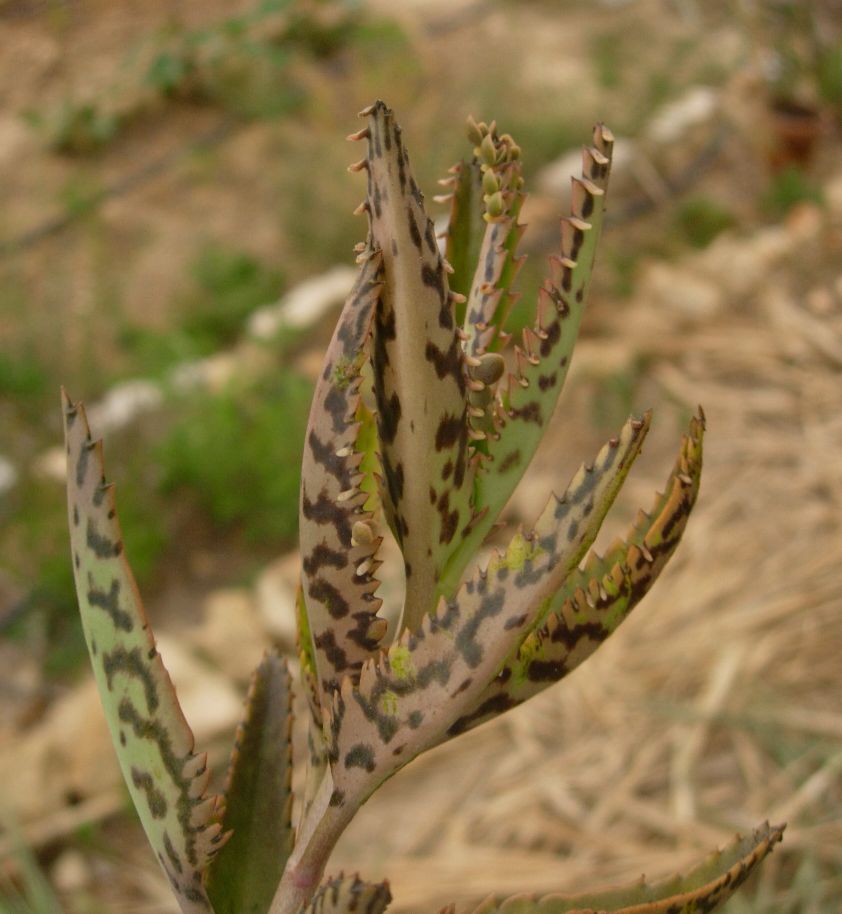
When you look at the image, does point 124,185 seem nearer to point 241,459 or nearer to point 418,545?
point 241,459

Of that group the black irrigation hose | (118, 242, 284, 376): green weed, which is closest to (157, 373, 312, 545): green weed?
(118, 242, 284, 376): green weed

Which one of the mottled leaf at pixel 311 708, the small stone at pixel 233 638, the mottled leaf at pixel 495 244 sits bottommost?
the mottled leaf at pixel 311 708

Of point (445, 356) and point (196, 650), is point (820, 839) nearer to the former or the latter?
point (445, 356)

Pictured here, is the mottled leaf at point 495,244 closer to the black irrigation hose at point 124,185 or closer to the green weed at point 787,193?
the green weed at point 787,193

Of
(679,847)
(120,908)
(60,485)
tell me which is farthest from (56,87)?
(679,847)

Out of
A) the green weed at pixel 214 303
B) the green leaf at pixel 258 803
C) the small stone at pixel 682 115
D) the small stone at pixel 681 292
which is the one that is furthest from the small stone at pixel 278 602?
the small stone at pixel 682 115

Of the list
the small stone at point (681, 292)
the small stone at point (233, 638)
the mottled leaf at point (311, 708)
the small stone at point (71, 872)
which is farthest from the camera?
the small stone at point (681, 292)

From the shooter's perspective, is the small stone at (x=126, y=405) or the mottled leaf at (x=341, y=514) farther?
the small stone at (x=126, y=405)

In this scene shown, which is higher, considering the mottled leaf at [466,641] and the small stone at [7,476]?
the small stone at [7,476]
